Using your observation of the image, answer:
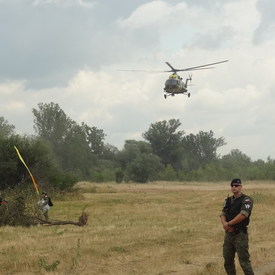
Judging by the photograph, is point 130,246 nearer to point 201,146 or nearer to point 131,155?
point 131,155

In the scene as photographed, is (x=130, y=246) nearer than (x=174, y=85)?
Yes

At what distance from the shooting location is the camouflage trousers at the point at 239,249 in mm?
8219

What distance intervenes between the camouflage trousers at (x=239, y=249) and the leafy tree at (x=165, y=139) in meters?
91.5

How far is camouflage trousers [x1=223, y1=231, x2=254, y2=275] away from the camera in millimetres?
8219

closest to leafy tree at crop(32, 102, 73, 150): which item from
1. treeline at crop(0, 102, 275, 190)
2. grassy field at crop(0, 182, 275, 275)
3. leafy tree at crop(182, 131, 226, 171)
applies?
treeline at crop(0, 102, 275, 190)

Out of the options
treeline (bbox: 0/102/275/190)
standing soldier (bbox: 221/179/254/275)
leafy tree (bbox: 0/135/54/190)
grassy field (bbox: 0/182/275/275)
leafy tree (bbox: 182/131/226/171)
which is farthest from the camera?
leafy tree (bbox: 182/131/226/171)

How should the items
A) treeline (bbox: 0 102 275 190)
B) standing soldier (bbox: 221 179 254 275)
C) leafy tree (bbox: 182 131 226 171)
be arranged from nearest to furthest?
standing soldier (bbox: 221 179 254 275), treeline (bbox: 0 102 275 190), leafy tree (bbox: 182 131 226 171)

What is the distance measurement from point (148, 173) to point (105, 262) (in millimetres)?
66430

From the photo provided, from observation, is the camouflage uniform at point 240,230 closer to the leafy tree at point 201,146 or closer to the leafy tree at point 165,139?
the leafy tree at point 165,139

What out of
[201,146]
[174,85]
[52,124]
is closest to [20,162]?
[174,85]

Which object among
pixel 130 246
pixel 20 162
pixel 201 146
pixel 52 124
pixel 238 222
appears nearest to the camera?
pixel 238 222

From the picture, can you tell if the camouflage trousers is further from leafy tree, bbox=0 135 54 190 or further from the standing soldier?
leafy tree, bbox=0 135 54 190

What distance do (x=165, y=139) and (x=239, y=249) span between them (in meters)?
92.1

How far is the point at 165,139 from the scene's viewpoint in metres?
100
